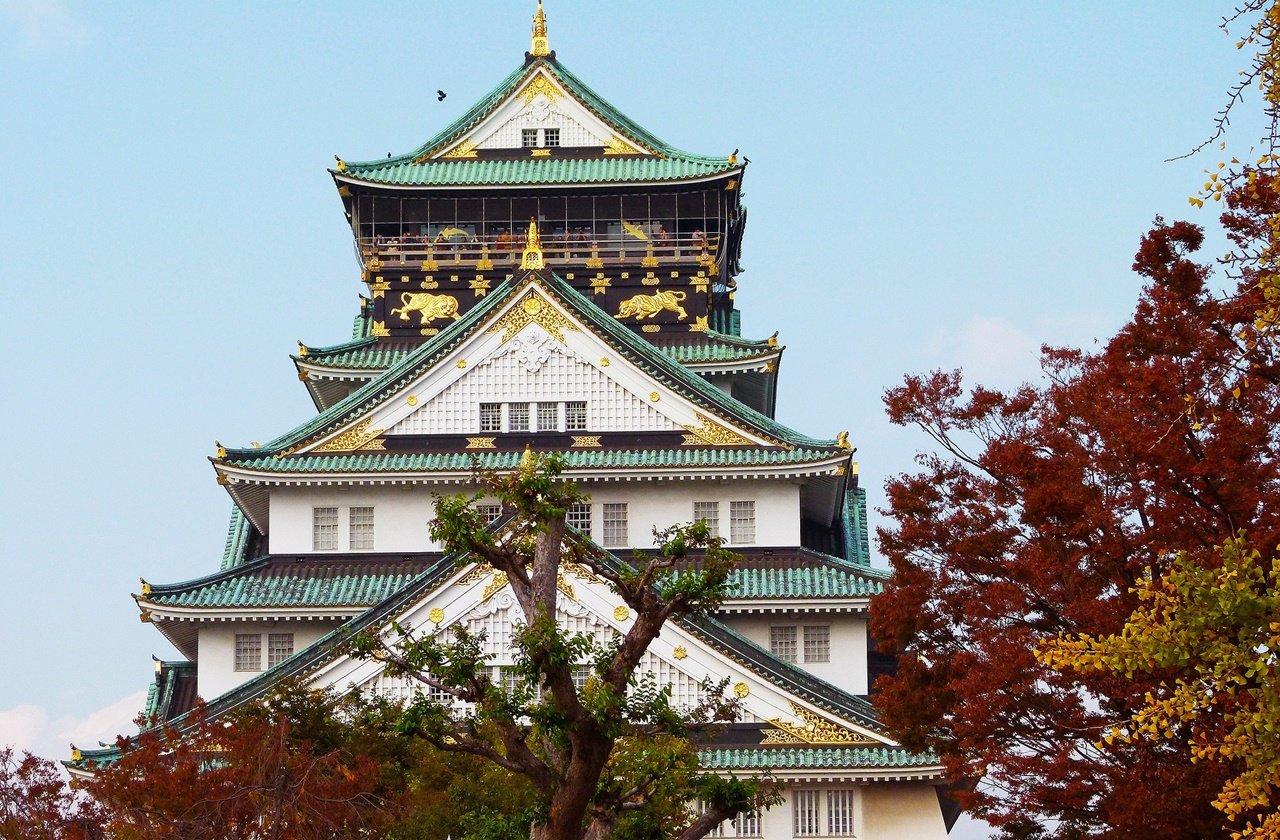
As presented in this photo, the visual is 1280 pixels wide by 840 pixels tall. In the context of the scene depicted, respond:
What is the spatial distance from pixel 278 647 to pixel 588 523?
23.5 feet

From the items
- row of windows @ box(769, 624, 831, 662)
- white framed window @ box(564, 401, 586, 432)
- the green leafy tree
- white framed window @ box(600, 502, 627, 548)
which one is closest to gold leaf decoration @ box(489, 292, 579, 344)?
white framed window @ box(564, 401, 586, 432)

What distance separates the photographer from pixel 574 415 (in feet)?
149

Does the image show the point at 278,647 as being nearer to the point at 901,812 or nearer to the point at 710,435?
the point at 710,435

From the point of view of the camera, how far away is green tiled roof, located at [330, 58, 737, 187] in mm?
52469

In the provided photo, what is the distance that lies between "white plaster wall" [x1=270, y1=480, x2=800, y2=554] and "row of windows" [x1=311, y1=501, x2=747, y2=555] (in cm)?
9

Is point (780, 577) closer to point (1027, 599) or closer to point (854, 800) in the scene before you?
point (854, 800)

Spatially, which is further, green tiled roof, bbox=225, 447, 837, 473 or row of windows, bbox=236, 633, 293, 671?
green tiled roof, bbox=225, 447, 837, 473

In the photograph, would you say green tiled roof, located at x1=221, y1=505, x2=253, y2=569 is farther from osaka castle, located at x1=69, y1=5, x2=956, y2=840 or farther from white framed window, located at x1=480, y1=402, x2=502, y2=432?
white framed window, located at x1=480, y1=402, x2=502, y2=432

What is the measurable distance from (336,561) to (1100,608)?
22.8 m

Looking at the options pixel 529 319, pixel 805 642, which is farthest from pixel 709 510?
pixel 529 319

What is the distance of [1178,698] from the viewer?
17.5m

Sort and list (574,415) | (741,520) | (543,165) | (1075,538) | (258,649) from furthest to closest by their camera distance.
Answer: (543,165), (574,415), (741,520), (258,649), (1075,538)

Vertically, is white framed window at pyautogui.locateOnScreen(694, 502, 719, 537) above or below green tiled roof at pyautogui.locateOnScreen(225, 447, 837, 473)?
below

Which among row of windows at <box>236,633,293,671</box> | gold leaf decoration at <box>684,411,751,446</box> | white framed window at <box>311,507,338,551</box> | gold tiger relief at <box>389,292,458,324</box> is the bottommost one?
row of windows at <box>236,633,293,671</box>
